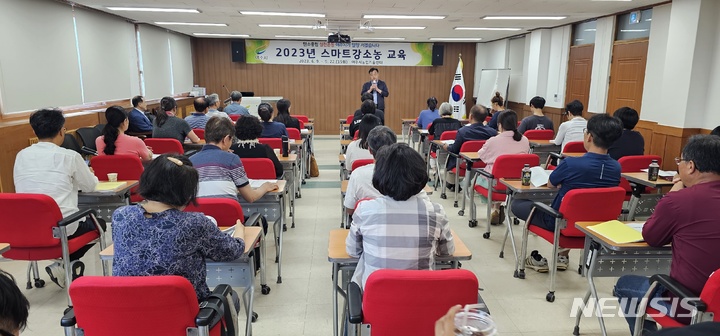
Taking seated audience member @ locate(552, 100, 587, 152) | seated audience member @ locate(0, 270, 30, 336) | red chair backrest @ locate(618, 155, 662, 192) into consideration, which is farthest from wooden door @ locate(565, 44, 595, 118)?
seated audience member @ locate(0, 270, 30, 336)

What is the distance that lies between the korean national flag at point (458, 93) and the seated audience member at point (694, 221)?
10711 mm

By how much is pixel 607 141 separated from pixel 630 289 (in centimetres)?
122

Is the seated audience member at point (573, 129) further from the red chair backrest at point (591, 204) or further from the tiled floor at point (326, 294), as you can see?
the red chair backrest at point (591, 204)

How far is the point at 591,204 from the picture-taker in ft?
10.0

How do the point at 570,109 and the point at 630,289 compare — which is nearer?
the point at 630,289

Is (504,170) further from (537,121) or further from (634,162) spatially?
(537,121)

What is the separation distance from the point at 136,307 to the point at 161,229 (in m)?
0.30

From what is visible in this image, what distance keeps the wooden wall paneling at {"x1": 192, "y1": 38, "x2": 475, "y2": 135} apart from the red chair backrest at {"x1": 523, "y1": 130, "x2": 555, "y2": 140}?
7.42 meters

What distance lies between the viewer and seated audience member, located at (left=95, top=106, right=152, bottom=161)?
4.37 meters

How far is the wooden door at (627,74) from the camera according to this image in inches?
277

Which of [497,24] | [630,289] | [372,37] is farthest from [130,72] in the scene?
[630,289]

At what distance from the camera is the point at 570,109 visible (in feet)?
19.9

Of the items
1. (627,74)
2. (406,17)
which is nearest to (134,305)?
(406,17)

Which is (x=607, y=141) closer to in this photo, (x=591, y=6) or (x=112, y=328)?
(x=112, y=328)
